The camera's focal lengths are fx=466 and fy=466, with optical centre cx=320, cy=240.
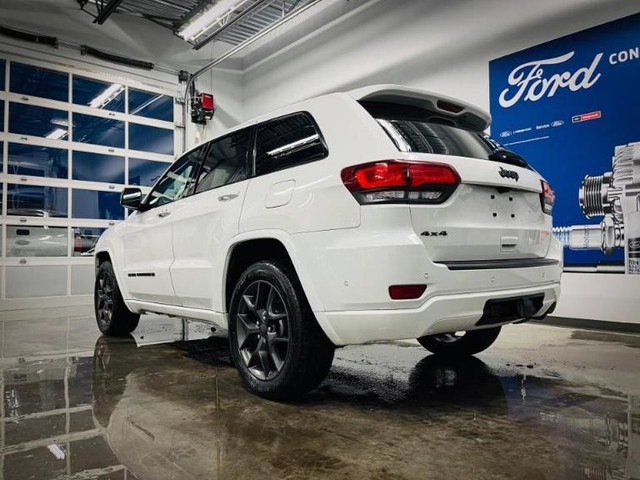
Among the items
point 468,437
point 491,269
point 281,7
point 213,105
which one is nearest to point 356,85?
point 281,7

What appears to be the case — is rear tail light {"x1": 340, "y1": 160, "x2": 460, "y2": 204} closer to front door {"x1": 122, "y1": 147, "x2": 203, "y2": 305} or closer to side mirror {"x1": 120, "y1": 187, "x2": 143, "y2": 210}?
front door {"x1": 122, "y1": 147, "x2": 203, "y2": 305}

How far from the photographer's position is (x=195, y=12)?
8.30 m

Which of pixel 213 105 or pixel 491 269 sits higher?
pixel 213 105

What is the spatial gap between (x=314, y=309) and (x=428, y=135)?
3.45 feet

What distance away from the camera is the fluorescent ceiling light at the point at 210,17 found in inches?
293

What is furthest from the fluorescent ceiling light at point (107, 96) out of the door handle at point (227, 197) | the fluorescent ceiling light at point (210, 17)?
the door handle at point (227, 197)

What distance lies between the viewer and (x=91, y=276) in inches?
344

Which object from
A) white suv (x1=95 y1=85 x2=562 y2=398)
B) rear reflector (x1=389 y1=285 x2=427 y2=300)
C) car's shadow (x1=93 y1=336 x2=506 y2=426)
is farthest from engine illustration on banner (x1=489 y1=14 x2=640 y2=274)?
rear reflector (x1=389 y1=285 x2=427 y2=300)

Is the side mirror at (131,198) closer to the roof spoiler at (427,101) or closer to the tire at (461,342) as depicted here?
the roof spoiler at (427,101)

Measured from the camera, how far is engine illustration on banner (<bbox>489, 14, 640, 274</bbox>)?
4.97 m

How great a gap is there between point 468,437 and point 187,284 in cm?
206

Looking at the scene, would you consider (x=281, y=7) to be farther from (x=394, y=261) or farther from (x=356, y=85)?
(x=394, y=261)

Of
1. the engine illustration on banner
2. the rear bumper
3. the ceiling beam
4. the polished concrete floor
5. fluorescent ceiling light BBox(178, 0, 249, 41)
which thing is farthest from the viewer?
the ceiling beam

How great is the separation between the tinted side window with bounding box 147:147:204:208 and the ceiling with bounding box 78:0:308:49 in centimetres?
506
